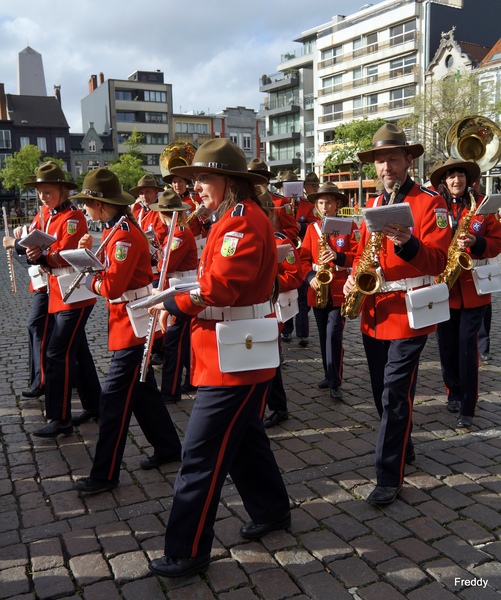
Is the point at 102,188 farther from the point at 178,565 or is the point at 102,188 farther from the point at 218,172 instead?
the point at 178,565

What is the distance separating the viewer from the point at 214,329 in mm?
3006

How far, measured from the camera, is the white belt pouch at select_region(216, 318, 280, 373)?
293 centimetres

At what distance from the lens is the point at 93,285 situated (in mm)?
4141

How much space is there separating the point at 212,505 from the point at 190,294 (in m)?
1.13

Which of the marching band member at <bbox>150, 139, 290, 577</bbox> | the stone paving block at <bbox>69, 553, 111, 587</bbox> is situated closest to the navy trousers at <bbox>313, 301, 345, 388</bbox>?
the marching band member at <bbox>150, 139, 290, 577</bbox>

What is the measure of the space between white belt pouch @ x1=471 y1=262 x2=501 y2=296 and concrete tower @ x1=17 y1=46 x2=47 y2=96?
276ft

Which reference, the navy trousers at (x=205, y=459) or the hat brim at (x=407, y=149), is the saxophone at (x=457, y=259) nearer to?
the hat brim at (x=407, y=149)

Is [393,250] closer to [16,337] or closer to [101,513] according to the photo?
[101,513]

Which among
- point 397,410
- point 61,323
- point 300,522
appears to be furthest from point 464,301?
point 61,323

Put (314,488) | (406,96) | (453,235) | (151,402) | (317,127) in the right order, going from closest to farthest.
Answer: (314,488) → (151,402) → (453,235) → (406,96) → (317,127)

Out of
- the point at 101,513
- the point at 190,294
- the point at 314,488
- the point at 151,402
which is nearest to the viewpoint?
the point at 190,294

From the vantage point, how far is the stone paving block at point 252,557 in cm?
310

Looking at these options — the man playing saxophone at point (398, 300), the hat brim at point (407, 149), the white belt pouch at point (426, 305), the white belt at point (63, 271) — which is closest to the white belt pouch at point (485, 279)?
the white belt pouch at point (426, 305)

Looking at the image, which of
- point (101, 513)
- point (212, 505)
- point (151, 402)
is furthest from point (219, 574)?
point (151, 402)
